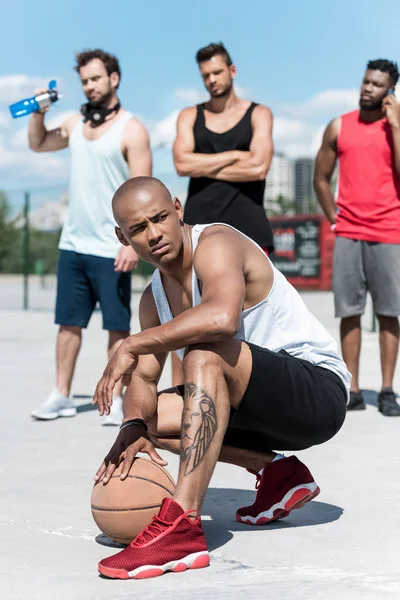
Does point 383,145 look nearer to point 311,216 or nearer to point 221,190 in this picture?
point 221,190

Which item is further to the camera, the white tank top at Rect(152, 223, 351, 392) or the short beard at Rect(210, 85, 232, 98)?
the short beard at Rect(210, 85, 232, 98)

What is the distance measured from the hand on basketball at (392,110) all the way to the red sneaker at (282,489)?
3.18m

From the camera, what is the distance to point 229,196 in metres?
6.39

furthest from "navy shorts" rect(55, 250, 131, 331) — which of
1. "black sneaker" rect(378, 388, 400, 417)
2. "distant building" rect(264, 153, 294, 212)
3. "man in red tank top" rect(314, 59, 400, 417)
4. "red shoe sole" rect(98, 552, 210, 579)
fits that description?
"distant building" rect(264, 153, 294, 212)

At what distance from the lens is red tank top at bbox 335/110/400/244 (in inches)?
267

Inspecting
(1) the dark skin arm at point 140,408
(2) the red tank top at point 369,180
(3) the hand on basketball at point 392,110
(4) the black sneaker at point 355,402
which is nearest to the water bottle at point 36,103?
(2) the red tank top at point 369,180

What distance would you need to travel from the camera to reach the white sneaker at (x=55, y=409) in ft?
21.8

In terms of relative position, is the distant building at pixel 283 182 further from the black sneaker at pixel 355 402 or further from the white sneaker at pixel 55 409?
the white sneaker at pixel 55 409

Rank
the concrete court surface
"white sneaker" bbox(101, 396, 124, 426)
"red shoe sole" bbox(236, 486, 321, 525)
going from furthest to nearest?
1. "white sneaker" bbox(101, 396, 124, 426)
2. "red shoe sole" bbox(236, 486, 321, 525)
3. the concrete court surface

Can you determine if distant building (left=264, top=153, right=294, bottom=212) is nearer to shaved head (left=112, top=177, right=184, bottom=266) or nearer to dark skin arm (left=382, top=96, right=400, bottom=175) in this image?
dark skin arm (left=382, top=96, right=400, bottom=175)

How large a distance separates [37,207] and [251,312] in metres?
15.6

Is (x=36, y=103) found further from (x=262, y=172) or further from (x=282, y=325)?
(x=282, y=325)

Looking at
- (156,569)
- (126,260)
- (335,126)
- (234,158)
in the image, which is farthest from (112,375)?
(335,126)

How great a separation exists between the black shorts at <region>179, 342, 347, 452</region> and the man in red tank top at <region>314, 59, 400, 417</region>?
2.81 metres
